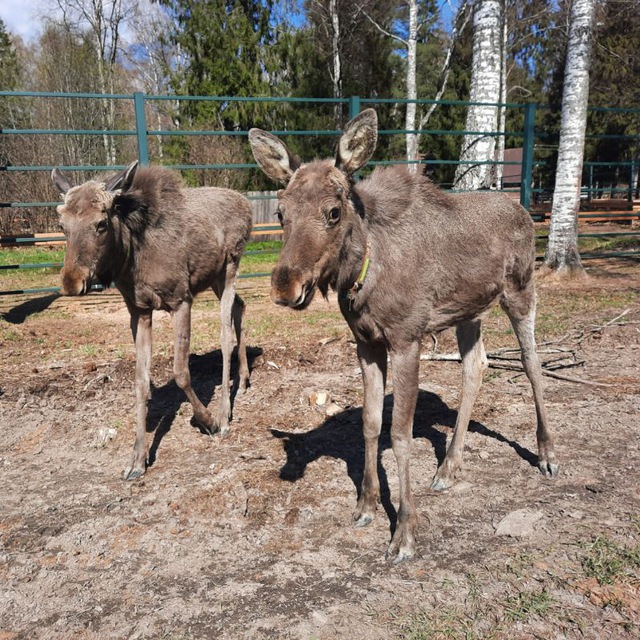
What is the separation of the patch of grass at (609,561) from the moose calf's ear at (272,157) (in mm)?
2469

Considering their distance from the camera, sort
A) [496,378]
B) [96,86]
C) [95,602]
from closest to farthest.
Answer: [95,602] < [496,378] < [96,86]

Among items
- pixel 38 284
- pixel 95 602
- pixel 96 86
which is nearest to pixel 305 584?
pixel 95 602

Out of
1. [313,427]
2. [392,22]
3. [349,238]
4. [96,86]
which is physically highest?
[392,22]

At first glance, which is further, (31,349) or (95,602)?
(31,349)

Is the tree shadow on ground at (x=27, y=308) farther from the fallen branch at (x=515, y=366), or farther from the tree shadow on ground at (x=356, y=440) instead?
the fallen branch at (x=515, y=366)

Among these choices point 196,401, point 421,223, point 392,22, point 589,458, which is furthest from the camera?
point 392,22

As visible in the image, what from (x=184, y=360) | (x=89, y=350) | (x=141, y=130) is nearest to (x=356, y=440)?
(x=184, y=360)

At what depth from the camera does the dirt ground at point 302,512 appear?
8.57 ft

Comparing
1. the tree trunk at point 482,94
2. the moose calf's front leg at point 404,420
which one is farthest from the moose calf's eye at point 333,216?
the tree trunk at point 482,94

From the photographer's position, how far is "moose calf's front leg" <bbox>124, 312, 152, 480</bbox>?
412cm

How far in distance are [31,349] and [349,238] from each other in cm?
519

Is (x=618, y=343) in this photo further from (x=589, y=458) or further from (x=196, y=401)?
(x=196, y=401)

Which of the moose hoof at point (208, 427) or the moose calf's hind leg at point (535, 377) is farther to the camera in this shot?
the moose hoof at point (208, 427)

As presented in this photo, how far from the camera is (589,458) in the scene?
4.03 meters
